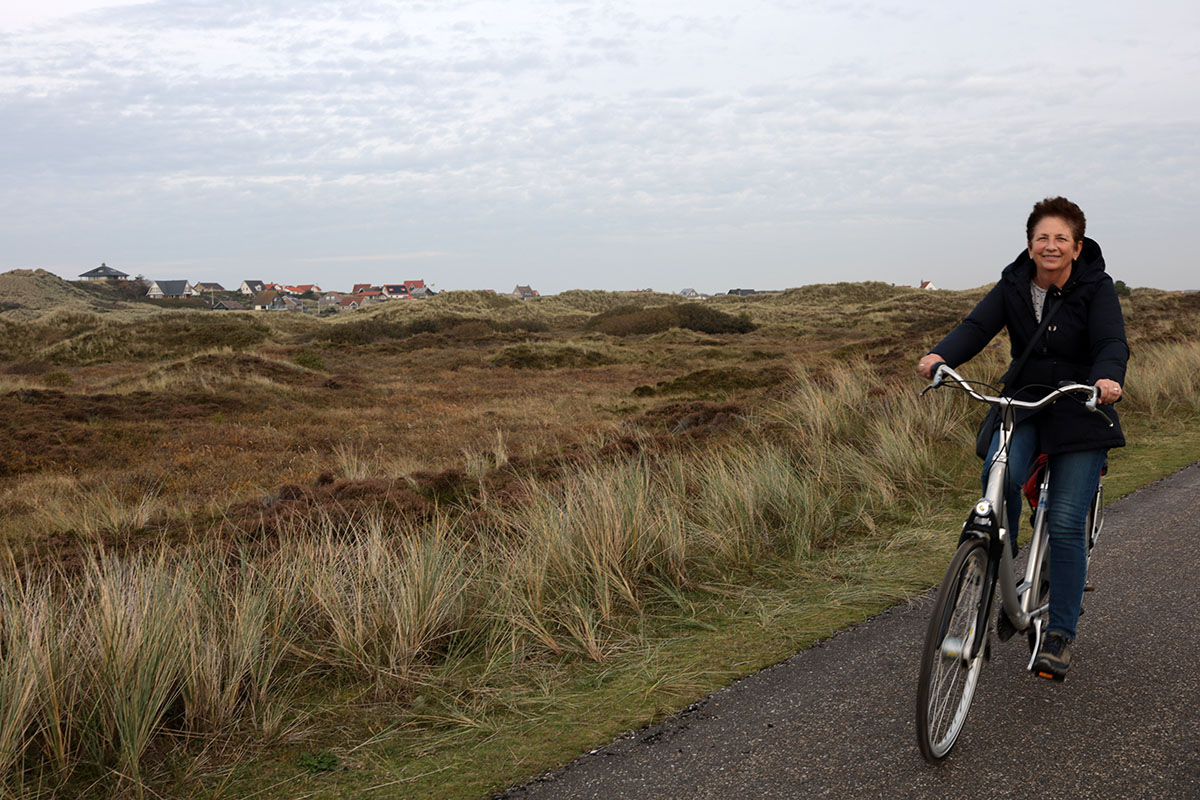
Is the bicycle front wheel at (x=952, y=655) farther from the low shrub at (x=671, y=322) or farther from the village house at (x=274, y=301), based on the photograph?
the village house at (x=274, y=301)

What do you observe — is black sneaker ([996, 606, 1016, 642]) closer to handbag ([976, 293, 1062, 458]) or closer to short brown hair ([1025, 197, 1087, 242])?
handbag ([976, 293, 1062, 458])

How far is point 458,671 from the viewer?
4.42 m

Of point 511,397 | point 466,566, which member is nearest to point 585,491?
point 466,566

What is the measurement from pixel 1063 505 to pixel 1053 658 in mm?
648

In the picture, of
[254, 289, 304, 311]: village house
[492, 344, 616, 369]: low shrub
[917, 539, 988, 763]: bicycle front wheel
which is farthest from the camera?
[254, 289, 304, 311]: village house

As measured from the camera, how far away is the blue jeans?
145 inches

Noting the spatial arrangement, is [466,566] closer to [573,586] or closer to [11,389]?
[573,586]

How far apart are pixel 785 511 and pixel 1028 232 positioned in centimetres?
342

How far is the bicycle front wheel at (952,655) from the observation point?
9.70 ft

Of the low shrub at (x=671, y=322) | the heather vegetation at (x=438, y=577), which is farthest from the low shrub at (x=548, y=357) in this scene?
the low shrub at (x=671, y=322)

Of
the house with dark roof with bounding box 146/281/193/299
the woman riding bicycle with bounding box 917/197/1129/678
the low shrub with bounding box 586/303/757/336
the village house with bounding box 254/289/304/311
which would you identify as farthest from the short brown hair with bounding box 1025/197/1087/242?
the house with dark roof with bounding box 146/281/193/299

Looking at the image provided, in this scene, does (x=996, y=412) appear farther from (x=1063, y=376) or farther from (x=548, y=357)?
(x=548, y=357)

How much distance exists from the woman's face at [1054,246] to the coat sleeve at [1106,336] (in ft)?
0.59

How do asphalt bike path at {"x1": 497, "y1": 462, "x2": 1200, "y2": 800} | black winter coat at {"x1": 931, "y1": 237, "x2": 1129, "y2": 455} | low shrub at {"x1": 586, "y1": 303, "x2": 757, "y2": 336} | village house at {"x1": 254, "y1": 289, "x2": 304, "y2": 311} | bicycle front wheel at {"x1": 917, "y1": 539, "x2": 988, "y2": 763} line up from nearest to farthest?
bicycle front wheel at {"x1": 917, "y1": 539, "x2": 988, "y2": 763} → asphalt bike path at {"x1": 497, "y1": 462, "x2": 1200, "y2": 800} → black winter coat at {"x1": 931, "y1": 237, "x2": 1129, "y2": 455} → low shrub at {"x1": 586, "y1": 303, "x2": 757, "y2": 336} → village house at {"x1": 254, "y1": 289, "x2": 304, "y2": 311}
